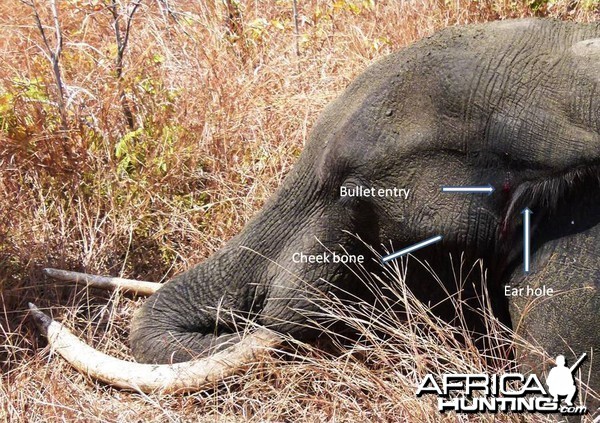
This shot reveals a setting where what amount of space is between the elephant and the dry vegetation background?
223 mm

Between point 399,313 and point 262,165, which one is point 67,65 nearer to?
point 262,165

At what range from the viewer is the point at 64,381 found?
4223mm

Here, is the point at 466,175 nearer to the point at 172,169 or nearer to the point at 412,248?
the point at 412,248

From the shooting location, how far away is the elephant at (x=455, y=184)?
352cm

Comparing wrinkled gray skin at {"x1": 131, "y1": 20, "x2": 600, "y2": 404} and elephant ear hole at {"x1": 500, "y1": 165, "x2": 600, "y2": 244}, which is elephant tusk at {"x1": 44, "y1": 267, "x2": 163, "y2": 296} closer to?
wrinkled gray skin at {"x1": 131, "y1": 20, "x2": 600, "y2": 404}

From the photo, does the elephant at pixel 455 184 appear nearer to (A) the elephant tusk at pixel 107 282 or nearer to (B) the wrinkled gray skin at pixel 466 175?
(B) the wrinkled gray skin at pixel 466 175

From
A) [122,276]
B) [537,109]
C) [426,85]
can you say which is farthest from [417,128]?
[122,276]

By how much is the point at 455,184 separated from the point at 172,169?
7.09 feet

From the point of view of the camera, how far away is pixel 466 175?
360cm

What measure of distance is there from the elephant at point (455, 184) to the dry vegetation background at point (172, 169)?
8.8 inches

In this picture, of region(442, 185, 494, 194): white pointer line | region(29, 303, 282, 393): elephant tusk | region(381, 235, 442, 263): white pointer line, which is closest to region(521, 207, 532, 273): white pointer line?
region(442, 185, 494, 194): white pointer line

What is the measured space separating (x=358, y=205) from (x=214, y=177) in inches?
71.5

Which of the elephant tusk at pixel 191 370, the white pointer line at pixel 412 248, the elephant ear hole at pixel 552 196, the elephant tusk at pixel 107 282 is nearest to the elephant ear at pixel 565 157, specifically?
the elephant ear hole at pixel 552 196

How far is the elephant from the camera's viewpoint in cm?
352
